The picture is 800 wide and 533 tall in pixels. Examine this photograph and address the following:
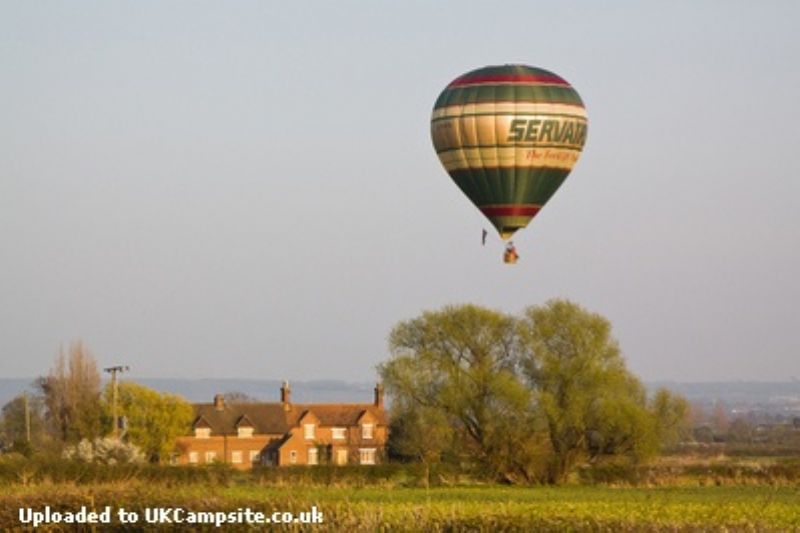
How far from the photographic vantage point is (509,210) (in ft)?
151

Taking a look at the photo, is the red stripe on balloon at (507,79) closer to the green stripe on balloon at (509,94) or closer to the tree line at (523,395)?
the green stripe on balloon at (509,94)

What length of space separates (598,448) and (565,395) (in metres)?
2.50

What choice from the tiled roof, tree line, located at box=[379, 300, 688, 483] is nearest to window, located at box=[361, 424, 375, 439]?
the tiled roof

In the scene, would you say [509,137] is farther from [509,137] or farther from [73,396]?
[73,396]

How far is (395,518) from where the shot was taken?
28.8 m

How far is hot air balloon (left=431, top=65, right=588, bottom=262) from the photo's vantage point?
147ft

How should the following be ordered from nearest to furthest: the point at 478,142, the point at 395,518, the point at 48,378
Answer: the point at 395,518 → the point at 478,142 → the point at 48,378

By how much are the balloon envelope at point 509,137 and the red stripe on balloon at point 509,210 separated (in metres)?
0.03

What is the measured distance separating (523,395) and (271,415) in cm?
3387

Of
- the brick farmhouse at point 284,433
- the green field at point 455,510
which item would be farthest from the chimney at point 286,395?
A: the green field at point 455,510

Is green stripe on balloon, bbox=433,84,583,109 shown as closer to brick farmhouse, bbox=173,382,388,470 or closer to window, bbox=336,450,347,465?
brick farmhouse, bbox=173,382,388,470

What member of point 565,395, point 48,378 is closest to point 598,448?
point 565,395

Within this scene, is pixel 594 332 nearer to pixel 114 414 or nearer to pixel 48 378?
pixel 114 414

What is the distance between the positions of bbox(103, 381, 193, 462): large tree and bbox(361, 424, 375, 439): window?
1198cm
